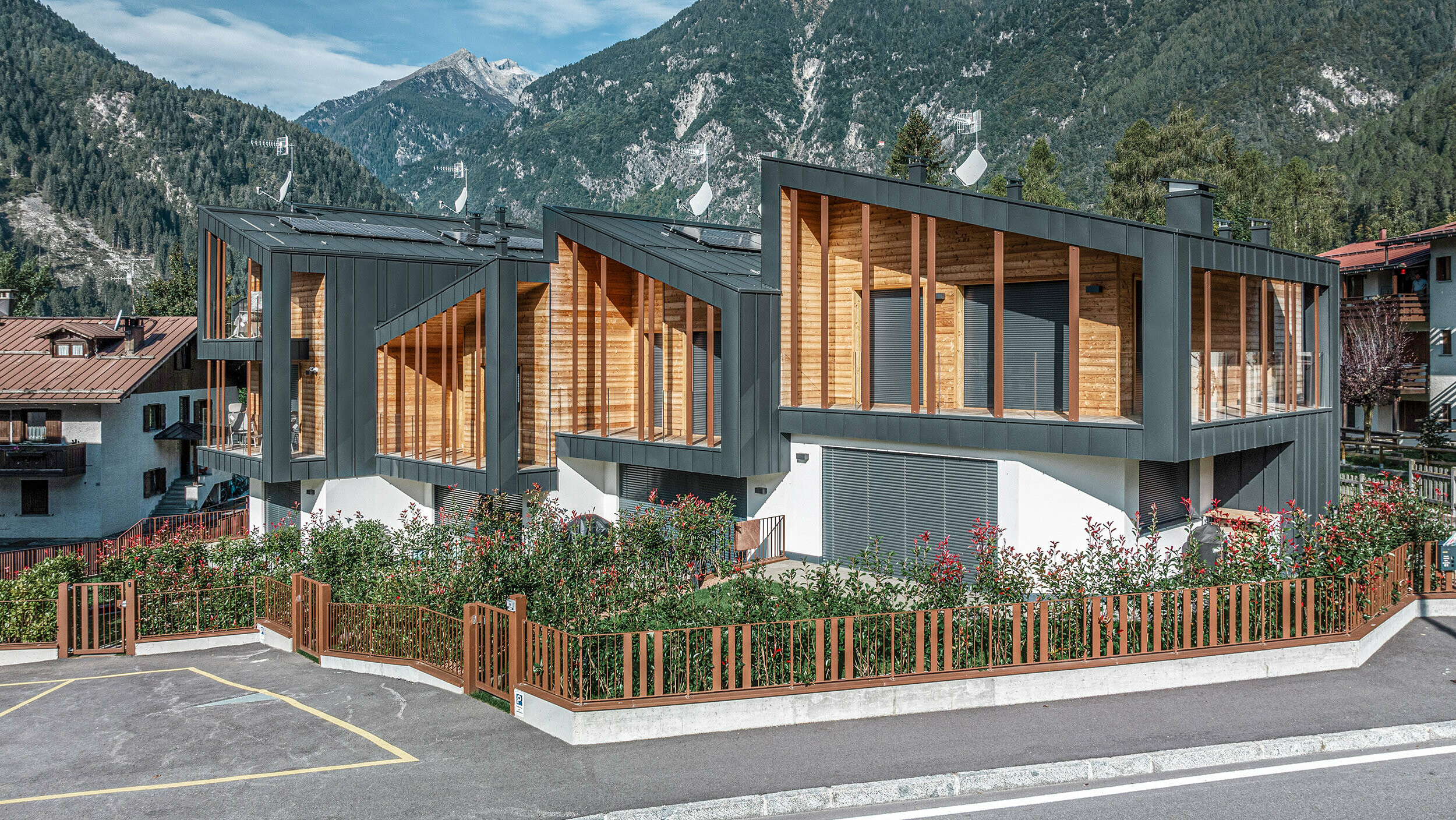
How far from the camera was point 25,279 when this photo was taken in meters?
59.3

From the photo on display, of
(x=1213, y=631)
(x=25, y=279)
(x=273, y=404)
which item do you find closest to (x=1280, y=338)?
(x=1213, y=631)

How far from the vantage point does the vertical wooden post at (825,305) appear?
16906 millimetres

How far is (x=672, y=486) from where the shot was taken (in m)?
19.4

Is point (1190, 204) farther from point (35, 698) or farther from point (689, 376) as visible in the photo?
point (35, 698)

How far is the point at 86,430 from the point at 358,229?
45.2 ft

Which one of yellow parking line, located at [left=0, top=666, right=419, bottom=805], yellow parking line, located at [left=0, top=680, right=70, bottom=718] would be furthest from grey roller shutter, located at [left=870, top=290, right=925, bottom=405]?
yellow parking line, located at [left=0, top=680, right=70, bottom=718]

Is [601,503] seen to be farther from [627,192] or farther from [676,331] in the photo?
[627,192]

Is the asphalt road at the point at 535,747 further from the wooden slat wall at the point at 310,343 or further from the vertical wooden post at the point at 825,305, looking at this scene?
the wooden slat wall at the point at 310,343

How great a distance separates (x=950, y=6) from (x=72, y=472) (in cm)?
17262

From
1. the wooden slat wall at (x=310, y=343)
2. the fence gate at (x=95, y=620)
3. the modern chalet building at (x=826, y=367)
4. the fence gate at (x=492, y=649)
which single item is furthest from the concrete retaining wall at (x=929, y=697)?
the wooden slat wall at (x=310, y=343)

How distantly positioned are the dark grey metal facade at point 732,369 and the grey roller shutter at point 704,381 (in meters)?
0.13

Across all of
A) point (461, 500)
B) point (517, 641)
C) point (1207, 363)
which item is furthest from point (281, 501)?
point (1207, 363)

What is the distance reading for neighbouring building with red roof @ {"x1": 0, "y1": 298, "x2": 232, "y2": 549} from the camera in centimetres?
3064

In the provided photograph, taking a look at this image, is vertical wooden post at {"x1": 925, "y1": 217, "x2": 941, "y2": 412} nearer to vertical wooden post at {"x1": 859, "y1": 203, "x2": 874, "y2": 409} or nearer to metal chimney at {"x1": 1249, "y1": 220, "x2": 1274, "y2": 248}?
vertical wooden post at {"x1": 859, "y1": 203, "x2": 874, "y2": 409}
